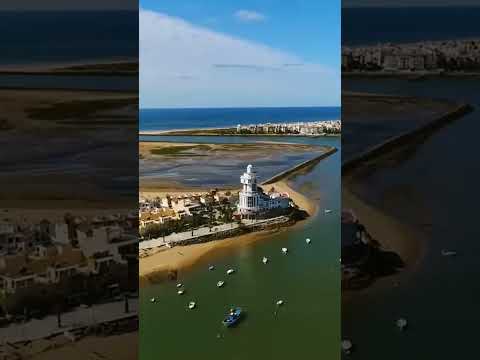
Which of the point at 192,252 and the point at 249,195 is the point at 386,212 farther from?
the point at 192,252

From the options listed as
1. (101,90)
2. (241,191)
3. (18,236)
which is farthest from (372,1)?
(241,191)

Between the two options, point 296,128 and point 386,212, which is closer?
point 386,212

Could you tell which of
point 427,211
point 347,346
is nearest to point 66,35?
point 427,211

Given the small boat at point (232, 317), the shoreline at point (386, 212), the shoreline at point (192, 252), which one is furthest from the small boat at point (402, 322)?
the shoreline at point (192, 252)

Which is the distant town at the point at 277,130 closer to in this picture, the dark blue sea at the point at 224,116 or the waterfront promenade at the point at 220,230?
the dark blue sea at the point at 224,116

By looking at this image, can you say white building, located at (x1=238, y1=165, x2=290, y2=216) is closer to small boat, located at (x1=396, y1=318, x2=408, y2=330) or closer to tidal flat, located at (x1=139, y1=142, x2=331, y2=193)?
tidal flat, located at (x1=139, y1=142, x2=331, y2=193)

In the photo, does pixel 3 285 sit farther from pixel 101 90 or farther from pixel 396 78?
pixel 396 78
